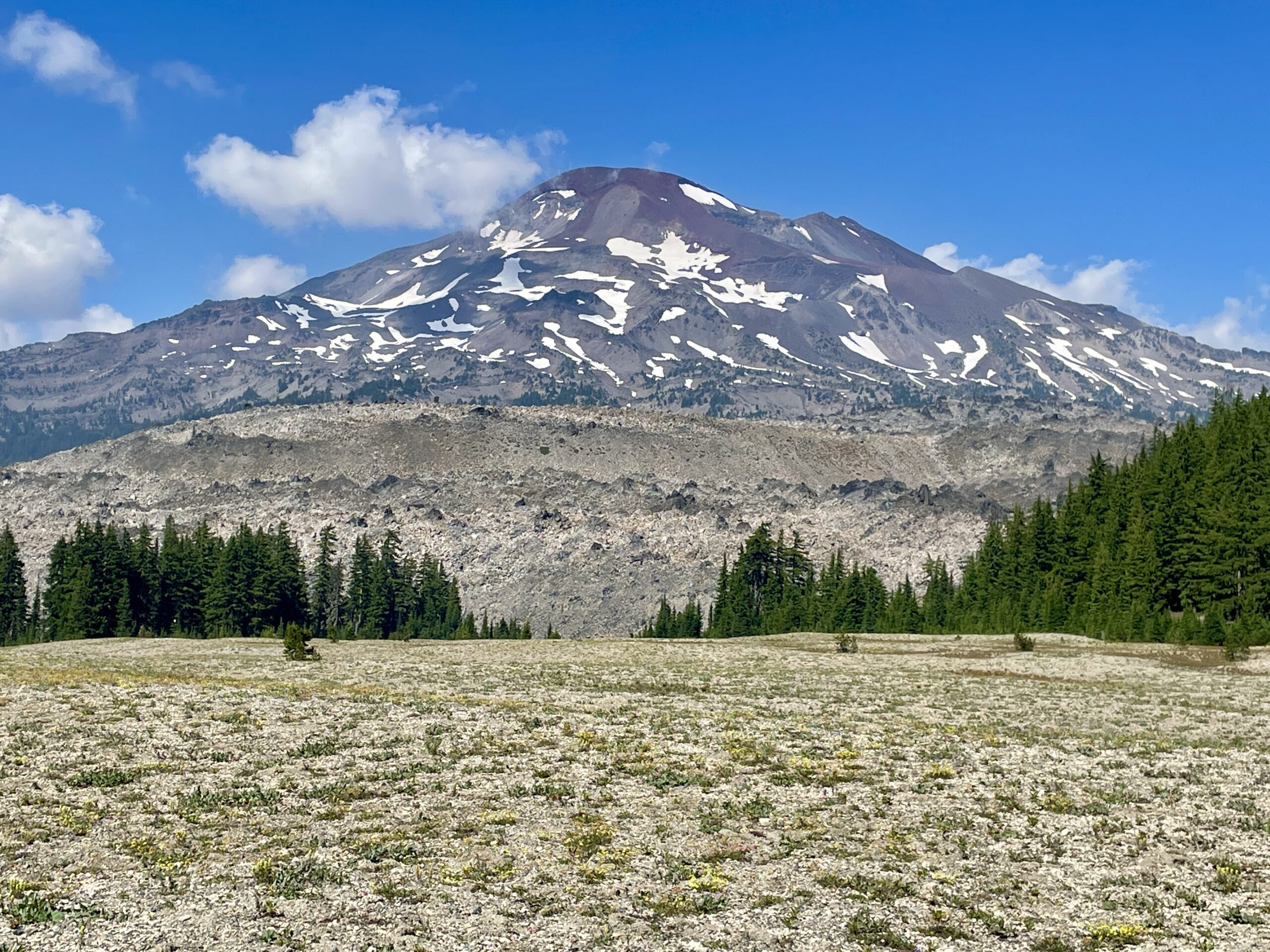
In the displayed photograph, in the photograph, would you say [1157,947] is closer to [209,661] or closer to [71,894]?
[71,894]

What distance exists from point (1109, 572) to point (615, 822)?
257 feet

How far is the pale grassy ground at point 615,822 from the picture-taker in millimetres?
15031

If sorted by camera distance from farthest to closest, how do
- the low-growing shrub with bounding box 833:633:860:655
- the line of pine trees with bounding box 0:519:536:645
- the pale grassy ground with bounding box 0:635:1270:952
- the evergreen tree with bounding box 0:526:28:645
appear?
1. the evergreen tree with bounding box 0:526:28:645
2. the line of pine trees with bounding box 0:519:536:645
3. the low-growing shrub with bounding box 833:633:860:655
4. the pale grassy ground with bounding box 0:635:1270:952

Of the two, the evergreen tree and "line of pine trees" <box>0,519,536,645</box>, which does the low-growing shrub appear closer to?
"line of pine trees" <box>0,519,536,645</box>

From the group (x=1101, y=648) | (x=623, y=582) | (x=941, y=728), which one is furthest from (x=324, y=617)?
(x=941, y=728)

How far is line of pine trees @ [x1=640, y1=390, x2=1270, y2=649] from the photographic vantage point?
7194cm

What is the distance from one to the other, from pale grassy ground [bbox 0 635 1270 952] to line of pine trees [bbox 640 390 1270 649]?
38610mm

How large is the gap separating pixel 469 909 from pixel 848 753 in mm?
13840

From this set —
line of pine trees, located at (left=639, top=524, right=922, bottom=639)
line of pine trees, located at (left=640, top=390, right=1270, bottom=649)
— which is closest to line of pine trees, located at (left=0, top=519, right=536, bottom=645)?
line of pine trees, located at (left=639, top=524, right=922, bottom=639)

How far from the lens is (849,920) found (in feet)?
50.2

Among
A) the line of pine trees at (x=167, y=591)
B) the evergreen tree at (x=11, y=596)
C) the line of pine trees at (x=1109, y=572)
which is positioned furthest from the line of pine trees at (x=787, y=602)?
the evergreen tree at (x=11, y=596)

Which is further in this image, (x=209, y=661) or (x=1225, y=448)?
(x=1225, y=448)

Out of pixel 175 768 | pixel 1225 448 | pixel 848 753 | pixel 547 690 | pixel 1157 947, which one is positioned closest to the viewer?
pixel 1157 947

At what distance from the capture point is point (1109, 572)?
285ft
